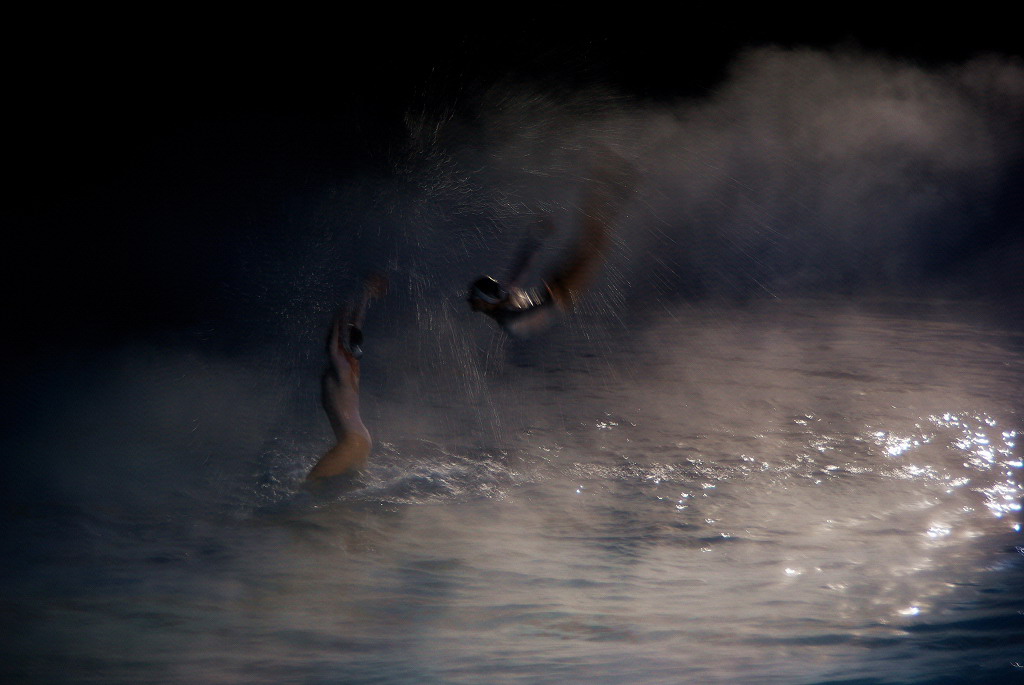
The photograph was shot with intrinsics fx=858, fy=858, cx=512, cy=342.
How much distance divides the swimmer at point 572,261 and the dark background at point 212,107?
1.00 m

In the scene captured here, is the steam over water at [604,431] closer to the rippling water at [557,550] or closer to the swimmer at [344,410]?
the rippling water at [557,550]

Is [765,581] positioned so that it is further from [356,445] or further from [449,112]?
[449,112]

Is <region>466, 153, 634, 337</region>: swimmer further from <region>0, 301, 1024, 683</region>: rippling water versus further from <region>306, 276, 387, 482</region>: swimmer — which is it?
<region>306, 276, 387, 482</region>: swimmer

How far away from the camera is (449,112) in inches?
329

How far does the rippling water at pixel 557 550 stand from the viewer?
5.23 metres

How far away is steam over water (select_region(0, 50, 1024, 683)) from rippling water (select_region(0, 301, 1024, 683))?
0.02 meters

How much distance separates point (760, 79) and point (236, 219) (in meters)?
5.44

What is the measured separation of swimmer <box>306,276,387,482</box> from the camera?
18.9 feet

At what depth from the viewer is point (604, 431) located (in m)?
6.55

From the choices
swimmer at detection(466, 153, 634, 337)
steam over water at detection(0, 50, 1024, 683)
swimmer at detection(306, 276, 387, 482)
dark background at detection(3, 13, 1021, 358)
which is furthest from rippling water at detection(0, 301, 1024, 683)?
dark background at detection(3, 13, 1021, 358)

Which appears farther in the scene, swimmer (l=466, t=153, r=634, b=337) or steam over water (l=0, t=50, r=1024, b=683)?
swimmer (l=466, t=153, r=634, b=337)

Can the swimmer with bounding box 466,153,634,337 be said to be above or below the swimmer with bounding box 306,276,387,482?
above

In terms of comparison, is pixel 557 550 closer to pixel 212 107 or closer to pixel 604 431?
pixel 604 431

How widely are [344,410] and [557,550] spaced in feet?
5.62
